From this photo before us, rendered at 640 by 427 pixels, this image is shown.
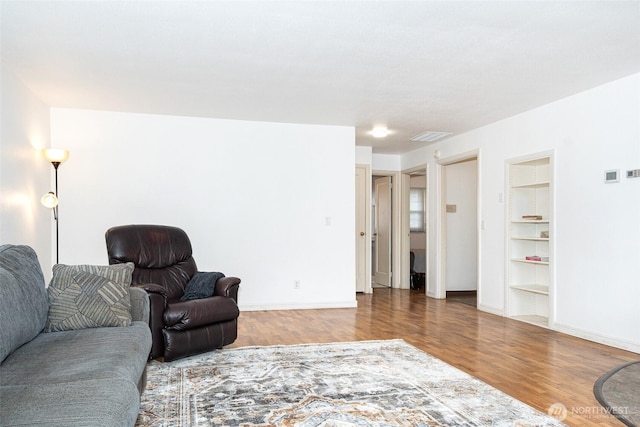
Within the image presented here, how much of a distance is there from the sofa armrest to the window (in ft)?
22.7

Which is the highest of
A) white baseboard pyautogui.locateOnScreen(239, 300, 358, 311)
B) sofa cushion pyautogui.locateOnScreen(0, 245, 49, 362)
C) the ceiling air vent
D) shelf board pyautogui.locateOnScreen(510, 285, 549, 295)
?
the ceiling air vent

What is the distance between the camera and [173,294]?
4.31 m

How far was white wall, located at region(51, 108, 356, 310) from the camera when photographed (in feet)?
18.4

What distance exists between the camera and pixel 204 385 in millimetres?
3104

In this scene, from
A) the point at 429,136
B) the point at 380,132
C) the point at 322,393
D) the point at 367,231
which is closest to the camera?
the point at 322,393

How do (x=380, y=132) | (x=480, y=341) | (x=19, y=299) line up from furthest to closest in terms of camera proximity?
(x=380, y=132) < (x=480, y=341) < (x=19, y=299)

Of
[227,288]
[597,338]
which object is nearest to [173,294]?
[227,288]

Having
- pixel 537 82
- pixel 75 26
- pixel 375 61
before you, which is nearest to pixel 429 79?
pixel 375 61

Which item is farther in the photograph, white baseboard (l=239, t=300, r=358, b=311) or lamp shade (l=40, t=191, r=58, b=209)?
white baseboard (l=239, t=300, r=358, b=311)

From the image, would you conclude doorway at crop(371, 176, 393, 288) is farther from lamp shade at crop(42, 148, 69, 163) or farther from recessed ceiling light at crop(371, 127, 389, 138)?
lamp shade at crop(42, 148, 69, 163)

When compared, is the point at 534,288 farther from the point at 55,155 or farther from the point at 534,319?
the point at 55,155

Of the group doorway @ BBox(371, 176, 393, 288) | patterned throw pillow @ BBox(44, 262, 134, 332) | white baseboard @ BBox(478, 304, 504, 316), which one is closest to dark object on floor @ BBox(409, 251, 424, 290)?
doorway @ BBox(371, 176, 393, 288)

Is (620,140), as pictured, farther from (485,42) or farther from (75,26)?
(75,26)

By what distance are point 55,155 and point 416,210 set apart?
21.0 feet
